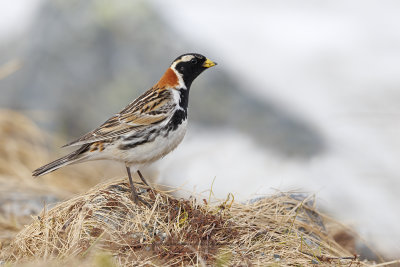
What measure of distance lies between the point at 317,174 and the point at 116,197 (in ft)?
11.7

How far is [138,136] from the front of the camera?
5.04 m

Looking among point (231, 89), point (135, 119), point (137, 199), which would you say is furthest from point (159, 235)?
point (231, 89)

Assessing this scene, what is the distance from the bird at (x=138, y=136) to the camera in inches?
197

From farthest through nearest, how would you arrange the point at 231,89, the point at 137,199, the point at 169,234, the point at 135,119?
the point at 231,89
the point at 135,119
the point at 137,199
the point at 169,234

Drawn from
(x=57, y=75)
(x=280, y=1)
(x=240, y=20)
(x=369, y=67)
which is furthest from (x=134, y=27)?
(x=369, y=67)

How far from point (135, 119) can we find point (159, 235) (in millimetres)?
1325

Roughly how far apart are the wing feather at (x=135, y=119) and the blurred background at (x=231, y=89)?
1957 mm

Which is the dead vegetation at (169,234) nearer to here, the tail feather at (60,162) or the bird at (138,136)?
the bird at (138,136)

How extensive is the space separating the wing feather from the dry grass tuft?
47cm

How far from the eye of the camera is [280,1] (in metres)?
11.2

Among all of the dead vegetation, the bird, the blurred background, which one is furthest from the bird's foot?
the blurred background

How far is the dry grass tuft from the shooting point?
3945mm

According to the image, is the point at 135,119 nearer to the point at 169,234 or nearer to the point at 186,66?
the point at 186,66

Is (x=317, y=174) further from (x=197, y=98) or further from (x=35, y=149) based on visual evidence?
(x=35, y=149)
